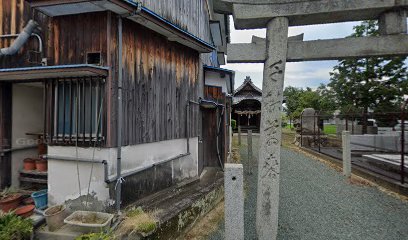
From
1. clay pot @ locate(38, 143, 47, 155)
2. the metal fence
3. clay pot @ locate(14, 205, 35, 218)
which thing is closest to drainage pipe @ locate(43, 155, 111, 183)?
clay pot @ locate(14, 205, 35, 218)

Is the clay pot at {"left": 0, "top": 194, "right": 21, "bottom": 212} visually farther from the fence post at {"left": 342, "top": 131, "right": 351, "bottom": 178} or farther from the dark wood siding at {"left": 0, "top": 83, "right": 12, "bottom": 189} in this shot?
the fence post at {"left": 342, "top": 131, "right": 351, "bottom": 178}

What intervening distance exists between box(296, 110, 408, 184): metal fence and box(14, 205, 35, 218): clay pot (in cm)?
1041

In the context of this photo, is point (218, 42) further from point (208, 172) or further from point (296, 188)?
point (296, 188)

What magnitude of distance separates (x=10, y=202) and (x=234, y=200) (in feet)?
16.7

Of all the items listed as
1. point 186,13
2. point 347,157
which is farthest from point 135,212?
point 347,157

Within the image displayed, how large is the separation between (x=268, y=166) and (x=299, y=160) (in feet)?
32.1

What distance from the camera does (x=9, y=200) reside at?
17.2 ft

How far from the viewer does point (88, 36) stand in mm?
5227

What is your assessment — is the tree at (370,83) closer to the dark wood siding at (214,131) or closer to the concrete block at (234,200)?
the dark wood siding at (214,131)

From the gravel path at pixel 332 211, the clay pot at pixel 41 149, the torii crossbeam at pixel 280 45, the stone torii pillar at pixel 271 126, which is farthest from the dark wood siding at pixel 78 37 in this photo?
the gravel path at pixel 332 211

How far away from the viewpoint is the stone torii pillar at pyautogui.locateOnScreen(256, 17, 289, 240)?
4254mm

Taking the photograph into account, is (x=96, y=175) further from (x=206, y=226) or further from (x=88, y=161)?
(x=206, y=226)

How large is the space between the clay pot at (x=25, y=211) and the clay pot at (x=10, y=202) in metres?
0.39

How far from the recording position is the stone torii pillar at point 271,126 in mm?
4254
